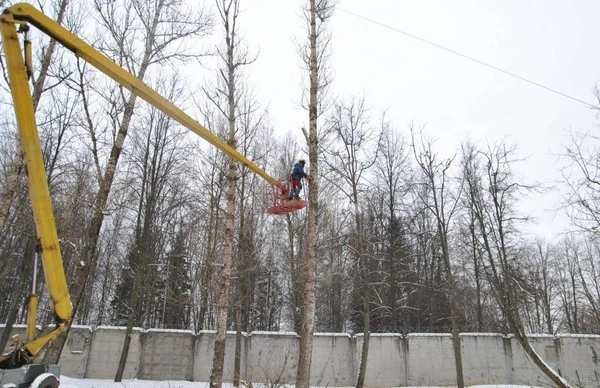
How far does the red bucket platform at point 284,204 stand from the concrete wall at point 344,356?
10389 millimetres

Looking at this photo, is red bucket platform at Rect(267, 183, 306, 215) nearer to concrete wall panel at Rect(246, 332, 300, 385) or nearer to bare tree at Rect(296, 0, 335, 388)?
bare tree at Rect(296, 0, 335, 388)

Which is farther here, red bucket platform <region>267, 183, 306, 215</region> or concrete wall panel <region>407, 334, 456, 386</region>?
concrete wall panel <region>407, 334, 456, 386</region>

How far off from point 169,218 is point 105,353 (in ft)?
31.5

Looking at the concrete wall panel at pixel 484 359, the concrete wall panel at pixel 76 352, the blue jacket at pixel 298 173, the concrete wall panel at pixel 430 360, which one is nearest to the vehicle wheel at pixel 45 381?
the blue jacket at pixel 298 173

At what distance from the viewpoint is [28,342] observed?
546 cm

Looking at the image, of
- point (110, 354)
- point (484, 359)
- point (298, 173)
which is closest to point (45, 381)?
point (298, 173)

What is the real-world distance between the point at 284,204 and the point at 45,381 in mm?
6360

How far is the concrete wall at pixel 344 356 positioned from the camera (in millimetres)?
18375

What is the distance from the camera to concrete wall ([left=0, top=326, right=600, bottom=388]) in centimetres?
1838

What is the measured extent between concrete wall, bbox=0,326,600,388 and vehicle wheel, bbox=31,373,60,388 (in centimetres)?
1362

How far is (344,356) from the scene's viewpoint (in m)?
19.4

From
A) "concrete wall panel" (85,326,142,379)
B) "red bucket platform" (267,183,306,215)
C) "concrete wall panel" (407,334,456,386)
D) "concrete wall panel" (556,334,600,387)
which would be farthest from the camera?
"concrete wall panel" (556,334,600,387)

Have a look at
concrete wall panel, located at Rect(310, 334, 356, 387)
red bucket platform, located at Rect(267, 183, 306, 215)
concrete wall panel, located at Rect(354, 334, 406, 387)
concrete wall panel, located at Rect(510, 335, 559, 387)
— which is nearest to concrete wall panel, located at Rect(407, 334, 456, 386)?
concrete wall panel, located at Rect(354, 334, 406, 387)

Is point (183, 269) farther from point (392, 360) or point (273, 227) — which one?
point (392, 360)
